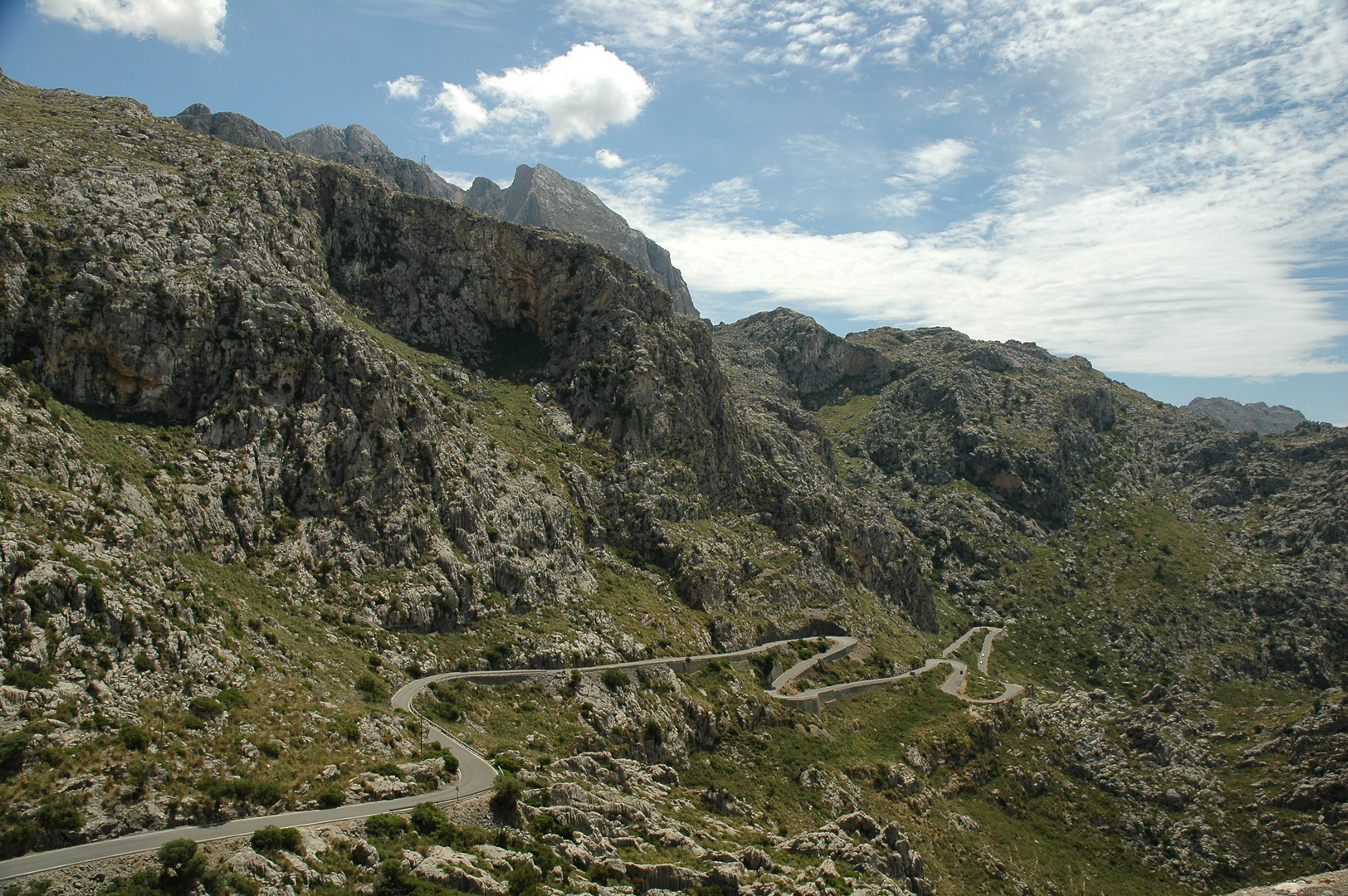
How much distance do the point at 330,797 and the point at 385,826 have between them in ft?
11.9

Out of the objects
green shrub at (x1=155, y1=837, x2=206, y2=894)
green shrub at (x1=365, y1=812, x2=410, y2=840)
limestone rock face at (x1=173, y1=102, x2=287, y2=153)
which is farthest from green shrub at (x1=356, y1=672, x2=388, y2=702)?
limestone rock face at (x1=173, y1=102, x2=287, y2=153)

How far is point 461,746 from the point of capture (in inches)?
1689

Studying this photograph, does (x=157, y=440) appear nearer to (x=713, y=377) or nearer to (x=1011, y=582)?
(x=713, y=377)

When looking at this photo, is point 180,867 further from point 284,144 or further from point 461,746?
point 284,144

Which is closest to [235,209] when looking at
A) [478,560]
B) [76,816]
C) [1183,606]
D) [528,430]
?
[528,430]

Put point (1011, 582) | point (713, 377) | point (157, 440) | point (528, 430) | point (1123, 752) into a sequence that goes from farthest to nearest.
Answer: point (1011, 582), point (713, 377), point (528, 430), point (1123, 752), point (157, 440)

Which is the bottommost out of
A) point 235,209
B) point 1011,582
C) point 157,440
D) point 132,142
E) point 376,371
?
point 1011,582

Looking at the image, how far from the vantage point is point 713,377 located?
114 metres

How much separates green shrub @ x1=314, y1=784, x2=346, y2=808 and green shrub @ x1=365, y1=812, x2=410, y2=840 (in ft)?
8.59

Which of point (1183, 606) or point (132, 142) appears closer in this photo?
point (132, 142)

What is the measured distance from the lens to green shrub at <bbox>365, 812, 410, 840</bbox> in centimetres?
2881

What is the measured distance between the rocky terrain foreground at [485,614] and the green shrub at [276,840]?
0.12m

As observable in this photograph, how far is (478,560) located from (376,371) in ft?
69.2

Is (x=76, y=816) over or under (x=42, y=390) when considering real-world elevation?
under
